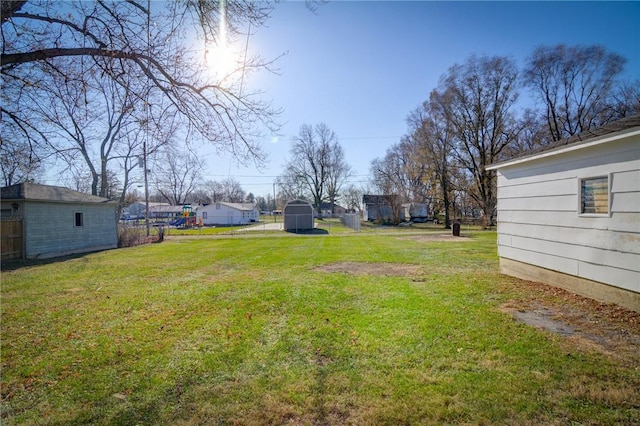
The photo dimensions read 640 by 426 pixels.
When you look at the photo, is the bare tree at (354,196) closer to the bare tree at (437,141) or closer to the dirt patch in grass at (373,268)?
the bare tree at (437,141)

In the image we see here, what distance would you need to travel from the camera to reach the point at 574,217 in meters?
5.52

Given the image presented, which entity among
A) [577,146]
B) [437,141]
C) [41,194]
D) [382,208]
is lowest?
[382,208]

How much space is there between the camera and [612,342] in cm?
351

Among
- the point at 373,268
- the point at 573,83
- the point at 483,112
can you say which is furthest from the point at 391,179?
the point at 373,268

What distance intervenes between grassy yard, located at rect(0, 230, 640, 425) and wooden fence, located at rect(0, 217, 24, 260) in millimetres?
8543

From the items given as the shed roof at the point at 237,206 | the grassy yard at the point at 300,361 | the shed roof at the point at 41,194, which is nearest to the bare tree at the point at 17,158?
the grassy yard at the point at 300,361

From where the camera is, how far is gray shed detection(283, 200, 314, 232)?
1122 inches

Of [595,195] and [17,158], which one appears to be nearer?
[17,158]

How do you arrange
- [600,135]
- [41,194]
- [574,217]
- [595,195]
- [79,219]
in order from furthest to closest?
[79,219]
[41,194]
[574,217]
[595,195]
[600,135]

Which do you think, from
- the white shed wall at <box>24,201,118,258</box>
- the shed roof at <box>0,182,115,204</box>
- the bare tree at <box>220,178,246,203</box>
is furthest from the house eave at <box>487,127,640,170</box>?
the bare tree at <box>220,178,246,203</box>

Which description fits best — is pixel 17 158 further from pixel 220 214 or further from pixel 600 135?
pixel 220 214

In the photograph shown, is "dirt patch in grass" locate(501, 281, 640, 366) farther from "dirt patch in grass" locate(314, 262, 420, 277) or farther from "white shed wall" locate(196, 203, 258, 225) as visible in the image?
"white shed wall" locate(196, 203, 258, 225)

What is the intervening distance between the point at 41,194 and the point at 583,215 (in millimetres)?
19338

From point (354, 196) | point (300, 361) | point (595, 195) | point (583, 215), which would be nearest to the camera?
point (300, 361)
